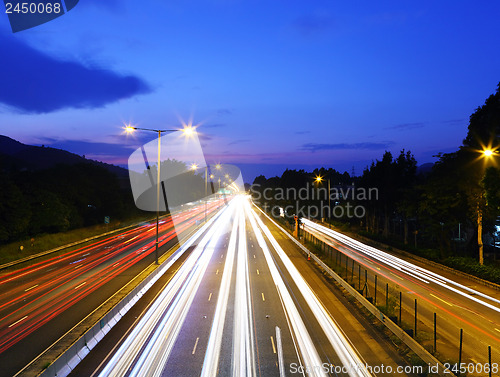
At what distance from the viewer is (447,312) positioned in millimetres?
20281

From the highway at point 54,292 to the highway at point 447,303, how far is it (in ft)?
56.5

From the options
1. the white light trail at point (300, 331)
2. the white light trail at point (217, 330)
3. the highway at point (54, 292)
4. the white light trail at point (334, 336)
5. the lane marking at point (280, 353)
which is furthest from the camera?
the highway at point (54, 292)

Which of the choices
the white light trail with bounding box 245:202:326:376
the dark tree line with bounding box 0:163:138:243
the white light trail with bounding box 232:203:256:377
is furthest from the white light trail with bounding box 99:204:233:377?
the dark tree line with bounding box 0:163:138:243

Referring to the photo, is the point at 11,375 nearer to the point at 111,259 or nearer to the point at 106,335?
the point at 106,335

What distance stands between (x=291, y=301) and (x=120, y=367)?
11435 mm

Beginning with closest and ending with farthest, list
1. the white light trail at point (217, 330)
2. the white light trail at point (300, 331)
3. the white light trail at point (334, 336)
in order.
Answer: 1. the white light trail at point (217, 330)
2. the white light trail at point (334, 336)
3. the white light trail at point (300, 331)

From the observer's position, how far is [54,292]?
2352 cm

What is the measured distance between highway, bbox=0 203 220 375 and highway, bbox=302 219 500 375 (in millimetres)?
17227

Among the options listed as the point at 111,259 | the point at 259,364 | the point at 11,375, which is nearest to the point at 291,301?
the point at 259,364

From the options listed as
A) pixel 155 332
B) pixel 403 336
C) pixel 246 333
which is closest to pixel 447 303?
pixel 403 336

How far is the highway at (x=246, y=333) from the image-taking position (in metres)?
13.1

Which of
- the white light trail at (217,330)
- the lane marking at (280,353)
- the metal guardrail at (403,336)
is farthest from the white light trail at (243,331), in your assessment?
the metal guardrail at (403,336)

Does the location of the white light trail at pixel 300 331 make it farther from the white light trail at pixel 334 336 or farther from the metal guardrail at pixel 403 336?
the metal guardrail at pixel 403 336

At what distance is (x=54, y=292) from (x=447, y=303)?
1008 inches
